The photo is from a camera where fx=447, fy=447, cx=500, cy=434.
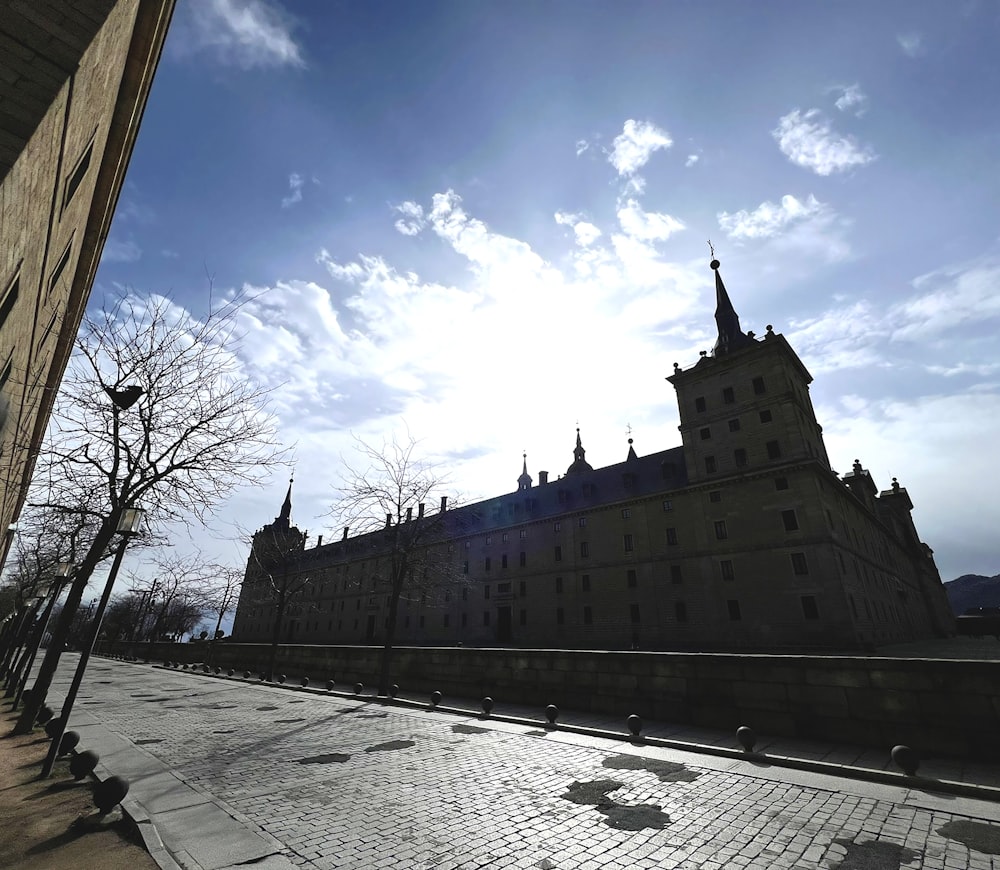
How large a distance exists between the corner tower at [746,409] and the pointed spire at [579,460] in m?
19.9

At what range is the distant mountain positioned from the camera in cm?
15862

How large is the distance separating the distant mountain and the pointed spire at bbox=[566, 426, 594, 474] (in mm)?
173835

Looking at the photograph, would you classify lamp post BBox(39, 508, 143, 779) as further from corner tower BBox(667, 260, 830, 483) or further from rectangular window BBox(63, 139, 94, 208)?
corner tower BBox(667, 260, 830, 483)

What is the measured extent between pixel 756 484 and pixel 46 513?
41053mm

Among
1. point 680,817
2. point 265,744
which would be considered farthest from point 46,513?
point 680,817

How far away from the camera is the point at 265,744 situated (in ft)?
32.3

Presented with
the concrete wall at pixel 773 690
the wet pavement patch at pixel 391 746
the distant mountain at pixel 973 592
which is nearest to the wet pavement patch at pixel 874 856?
the concrete wall at pixel 773 690

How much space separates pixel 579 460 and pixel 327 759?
56074mm

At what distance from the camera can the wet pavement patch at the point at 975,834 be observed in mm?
4723

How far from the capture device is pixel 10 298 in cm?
461

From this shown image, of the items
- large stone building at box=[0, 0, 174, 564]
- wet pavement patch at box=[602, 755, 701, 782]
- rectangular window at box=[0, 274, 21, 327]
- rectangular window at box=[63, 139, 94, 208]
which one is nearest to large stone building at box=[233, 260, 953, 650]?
wet pavement patch at box=[602, 755, 701, 782]

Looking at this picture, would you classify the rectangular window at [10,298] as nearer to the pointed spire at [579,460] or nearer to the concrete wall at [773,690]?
the concrete wall at [773,690]

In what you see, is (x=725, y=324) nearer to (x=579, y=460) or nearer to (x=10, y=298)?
(x=579, y=460)

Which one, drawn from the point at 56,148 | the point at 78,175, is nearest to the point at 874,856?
the point at 56,148
